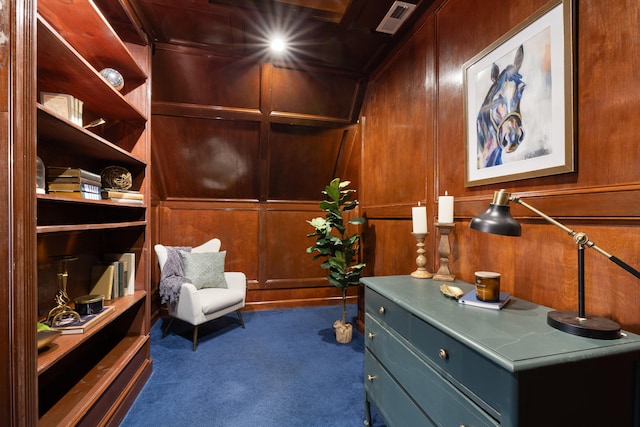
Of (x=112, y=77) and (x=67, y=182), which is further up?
(x=112, y=77)

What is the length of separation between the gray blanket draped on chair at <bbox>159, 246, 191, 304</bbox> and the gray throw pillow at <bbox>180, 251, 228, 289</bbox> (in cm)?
7

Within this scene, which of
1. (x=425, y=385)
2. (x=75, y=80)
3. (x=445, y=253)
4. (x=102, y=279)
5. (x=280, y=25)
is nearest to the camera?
(x=425, y=385)

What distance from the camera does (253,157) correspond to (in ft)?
11.0

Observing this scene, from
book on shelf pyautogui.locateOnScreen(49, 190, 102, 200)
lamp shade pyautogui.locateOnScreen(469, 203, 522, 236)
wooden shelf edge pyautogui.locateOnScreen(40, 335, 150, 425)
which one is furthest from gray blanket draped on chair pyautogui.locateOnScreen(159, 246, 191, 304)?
lamp shade pyautogui.locateOnScreen(469, 203, 522, 236)

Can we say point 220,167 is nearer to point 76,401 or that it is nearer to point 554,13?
point 76,401

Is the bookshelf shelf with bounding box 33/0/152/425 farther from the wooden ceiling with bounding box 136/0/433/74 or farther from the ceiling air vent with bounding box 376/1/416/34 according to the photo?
the ceiling air vent with bounding box 376/1/416/34

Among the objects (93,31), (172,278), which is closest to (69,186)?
(93,31)

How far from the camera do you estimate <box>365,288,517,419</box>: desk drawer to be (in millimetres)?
758

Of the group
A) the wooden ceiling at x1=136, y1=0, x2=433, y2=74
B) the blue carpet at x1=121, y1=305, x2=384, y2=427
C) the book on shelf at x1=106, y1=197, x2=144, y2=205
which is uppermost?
the wooden ceiling at x1=136, y1=0, x2=433, y2=74

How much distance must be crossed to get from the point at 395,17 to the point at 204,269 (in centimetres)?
266

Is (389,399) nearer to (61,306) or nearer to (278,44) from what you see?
(61,306)

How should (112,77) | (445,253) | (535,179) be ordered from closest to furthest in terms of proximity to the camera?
(535,179) → (445,253) → (112,77)

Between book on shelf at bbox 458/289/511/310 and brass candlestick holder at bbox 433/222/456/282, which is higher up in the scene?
brass candlestick holder at bbox 433/222/456/282

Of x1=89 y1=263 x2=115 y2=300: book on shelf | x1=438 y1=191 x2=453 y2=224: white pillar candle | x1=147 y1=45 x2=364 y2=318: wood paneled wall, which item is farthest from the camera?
x1=147 y1=45 x2=364 y2=318: wood paneled wall
